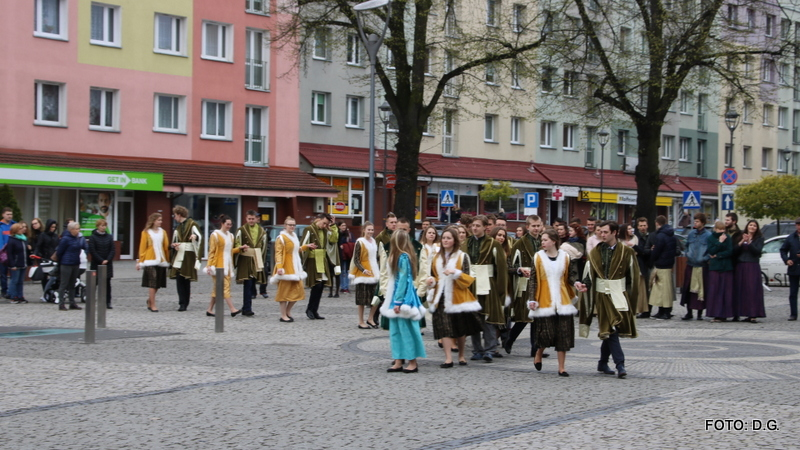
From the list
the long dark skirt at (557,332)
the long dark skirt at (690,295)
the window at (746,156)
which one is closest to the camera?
the long dark skirt at (557,332)

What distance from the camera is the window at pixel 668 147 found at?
66.1 metres

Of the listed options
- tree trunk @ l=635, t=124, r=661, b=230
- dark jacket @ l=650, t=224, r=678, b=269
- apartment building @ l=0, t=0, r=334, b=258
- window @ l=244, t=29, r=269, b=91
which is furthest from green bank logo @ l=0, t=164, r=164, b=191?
dark jacket @ l=650, t=224, r=678, b=269

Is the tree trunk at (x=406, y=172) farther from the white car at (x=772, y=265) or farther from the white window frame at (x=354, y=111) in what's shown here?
the white window frame at (x=354, y=111)

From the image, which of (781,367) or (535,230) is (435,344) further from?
(781,367)

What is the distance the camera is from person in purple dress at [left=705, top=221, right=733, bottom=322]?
62.7 feet

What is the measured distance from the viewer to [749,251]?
19156 mm

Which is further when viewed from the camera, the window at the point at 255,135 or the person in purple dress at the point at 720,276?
the window at the point at 255,135

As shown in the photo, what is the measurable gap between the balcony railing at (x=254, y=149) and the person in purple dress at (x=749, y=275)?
1049 inches

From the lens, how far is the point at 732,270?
761 inches

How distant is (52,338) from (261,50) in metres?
30.1

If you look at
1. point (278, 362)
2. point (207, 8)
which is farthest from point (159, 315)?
point (207, 8)

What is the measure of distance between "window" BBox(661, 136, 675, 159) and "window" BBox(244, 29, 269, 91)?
31601 millimetres

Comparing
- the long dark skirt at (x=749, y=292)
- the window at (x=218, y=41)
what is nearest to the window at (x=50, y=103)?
the window at (x=218, y=41)

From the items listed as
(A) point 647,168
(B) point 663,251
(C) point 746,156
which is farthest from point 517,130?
(B) point 663,251
